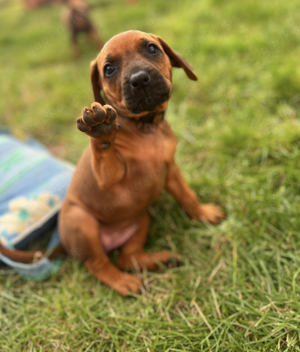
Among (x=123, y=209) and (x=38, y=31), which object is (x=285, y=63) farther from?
(x=38, y=31)

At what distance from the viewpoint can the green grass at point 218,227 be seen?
2188 mm

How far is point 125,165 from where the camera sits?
223 cm

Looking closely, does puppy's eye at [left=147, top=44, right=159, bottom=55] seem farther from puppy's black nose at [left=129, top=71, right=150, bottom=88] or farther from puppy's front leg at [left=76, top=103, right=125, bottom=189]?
puppy's front leg at [left=76, top=103, right=125, bottom=189]

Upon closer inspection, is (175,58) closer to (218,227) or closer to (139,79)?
(139,79)

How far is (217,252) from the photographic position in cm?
264

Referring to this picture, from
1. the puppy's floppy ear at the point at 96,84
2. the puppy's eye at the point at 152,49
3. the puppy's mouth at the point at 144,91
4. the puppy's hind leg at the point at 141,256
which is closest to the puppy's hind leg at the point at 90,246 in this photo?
the puppy's hind leg at the point at 141,256

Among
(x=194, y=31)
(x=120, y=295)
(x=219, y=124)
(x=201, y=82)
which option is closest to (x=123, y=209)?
(x=120, y=295)

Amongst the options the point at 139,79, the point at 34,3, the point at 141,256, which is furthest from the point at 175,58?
the point at 34,3

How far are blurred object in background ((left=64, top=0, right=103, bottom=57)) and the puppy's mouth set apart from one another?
5.15 metres

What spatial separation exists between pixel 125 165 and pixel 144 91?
0.56 m

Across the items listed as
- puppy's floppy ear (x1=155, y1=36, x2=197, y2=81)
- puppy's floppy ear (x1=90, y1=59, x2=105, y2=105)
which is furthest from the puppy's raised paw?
puppy's floppy ear (x1=155, y1=36, x2=197, y2=81)

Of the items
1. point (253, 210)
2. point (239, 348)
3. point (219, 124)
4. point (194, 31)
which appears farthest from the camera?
point (194, 31)

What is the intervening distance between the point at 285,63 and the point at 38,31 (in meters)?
5.80

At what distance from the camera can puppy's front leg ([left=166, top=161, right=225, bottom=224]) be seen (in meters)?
2.80
